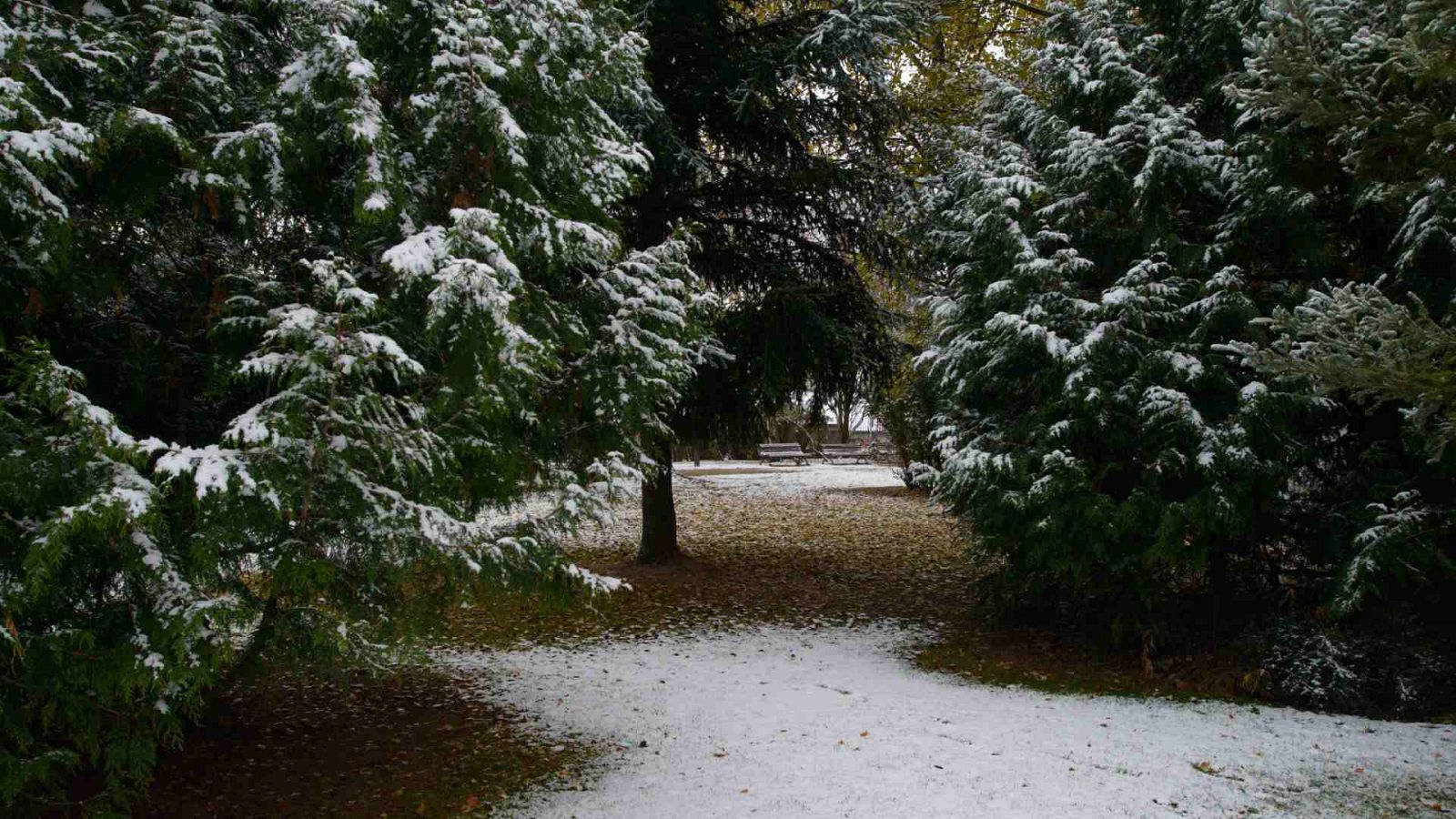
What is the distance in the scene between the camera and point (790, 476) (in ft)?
78.9

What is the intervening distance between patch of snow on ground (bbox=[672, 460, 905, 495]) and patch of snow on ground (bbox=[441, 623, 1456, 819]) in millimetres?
10902

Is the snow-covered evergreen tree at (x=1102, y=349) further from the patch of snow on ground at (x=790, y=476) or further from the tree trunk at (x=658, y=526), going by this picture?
the patch of snow on ground at (x=790, y=476)

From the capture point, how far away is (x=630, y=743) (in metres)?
5.45

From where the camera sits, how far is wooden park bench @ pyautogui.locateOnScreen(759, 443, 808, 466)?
92.2ft

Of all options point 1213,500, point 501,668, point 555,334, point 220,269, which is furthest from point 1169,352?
point 220,269

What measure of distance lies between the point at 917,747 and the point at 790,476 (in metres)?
18.8

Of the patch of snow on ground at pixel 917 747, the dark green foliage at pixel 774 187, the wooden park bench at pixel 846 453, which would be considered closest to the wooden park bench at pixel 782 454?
the wooden park bench at pixel 846 453

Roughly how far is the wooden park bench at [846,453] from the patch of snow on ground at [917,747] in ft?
67.6

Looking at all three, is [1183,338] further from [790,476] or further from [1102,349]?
[790,476]

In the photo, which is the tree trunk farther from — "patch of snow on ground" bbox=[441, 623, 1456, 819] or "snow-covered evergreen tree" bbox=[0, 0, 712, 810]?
"snow-covered evergreen tree" bbox=[0, 0, 712, 810]

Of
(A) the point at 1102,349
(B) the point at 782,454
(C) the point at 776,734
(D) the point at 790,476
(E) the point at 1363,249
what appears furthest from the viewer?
(B) the point at 782,454

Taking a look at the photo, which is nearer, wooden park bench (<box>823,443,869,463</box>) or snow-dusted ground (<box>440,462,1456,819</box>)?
snow-dusted ground (<box>440,462,1456,819</box>)

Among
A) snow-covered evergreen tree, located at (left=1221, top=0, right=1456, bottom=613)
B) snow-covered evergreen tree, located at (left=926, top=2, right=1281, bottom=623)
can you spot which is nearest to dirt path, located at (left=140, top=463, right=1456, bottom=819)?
snow-covered evergreen tree, located at (left=926, top=2, right=1281, bottom=623)

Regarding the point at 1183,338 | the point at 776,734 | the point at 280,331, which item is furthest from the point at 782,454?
the point at 280,331
